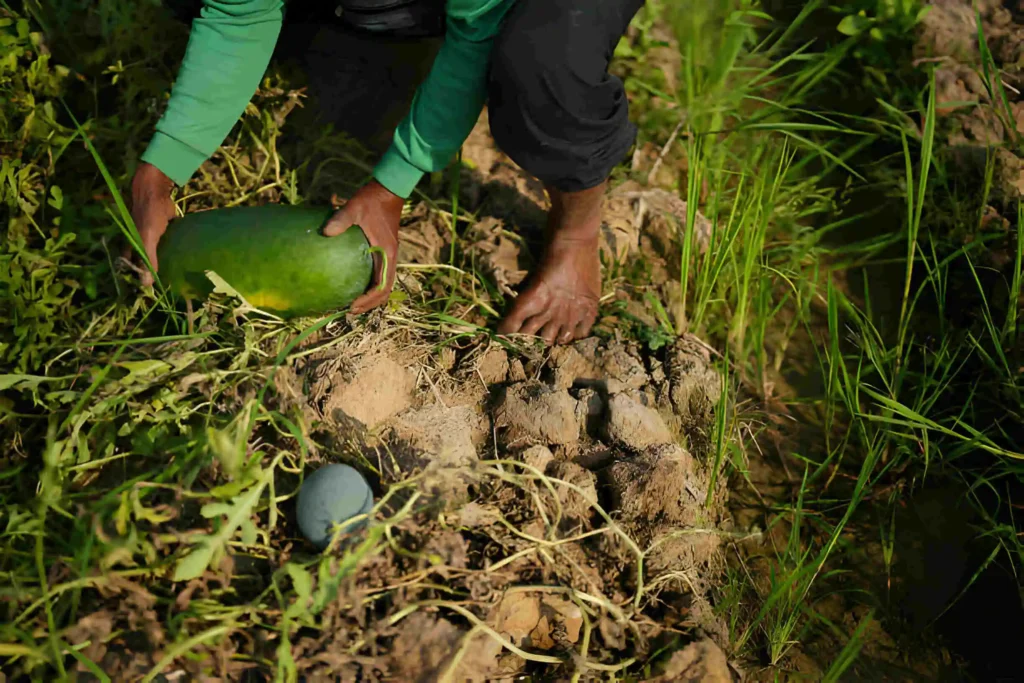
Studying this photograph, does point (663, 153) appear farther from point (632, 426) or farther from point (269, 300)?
point (269, 300)

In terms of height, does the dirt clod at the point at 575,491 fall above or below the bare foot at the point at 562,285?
below

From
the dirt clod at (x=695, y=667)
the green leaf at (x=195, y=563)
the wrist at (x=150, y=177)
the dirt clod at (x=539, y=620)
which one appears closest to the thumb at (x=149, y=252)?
the wrist at (x=150, y=177)

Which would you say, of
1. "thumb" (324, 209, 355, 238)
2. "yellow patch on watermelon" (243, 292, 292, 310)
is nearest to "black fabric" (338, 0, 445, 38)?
"thumb" (324, 209, 355, 238)

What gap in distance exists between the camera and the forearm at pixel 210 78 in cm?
181

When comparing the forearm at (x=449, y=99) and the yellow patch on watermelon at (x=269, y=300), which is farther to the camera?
the yellow patch on watermelon at (x=269, y=300)

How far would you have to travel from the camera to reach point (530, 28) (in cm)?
158

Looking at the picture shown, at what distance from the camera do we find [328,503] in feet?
4.57

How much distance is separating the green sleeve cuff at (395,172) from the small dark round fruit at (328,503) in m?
0.79

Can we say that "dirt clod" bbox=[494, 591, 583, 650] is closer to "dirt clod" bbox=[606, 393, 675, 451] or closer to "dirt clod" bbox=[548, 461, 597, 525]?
"dirt clod" bbox=[548, 461, 597, 525]

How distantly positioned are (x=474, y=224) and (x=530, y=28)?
29.3 inches

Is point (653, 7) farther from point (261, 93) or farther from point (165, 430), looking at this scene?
point (165, 430)

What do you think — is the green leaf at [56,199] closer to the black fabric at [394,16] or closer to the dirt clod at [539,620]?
the black fabric at [394,16]

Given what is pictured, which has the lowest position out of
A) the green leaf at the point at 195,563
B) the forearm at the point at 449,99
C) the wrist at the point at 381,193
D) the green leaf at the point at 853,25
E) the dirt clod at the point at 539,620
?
the dirt clod at the point at 539,620

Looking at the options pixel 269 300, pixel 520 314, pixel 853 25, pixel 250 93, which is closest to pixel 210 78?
pixel 250 93
